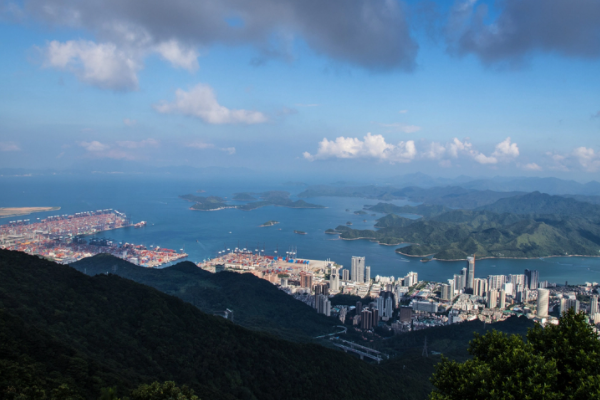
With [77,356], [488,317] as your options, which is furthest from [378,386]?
[488,317]

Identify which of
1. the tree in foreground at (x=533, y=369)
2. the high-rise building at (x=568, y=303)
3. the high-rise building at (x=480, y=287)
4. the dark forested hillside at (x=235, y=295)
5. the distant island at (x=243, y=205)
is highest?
the tree in foreground at (x=533, y=369)

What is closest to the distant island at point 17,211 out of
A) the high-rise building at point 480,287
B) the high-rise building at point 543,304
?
the high-rise building at point 480,287

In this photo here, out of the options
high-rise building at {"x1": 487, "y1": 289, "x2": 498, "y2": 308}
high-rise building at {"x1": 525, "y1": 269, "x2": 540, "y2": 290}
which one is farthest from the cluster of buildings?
high-rise building at {"x1": 525, "y1": 269, "x2": 540, "y2": 290}

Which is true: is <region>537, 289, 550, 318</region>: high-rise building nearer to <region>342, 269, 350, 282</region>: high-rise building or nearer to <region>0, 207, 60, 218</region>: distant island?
<region>342, 269, 350, 282</region>: high-rise building

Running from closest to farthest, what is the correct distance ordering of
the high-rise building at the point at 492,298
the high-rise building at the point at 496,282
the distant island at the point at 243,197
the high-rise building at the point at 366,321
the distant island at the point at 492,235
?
the high-rise building at the point at 366,321 → the high-rise building at the point at 492,298 → the high-rise building at the point at 496,282 → the distant island at the point at 492,235 → the distant island at the point at 243,197

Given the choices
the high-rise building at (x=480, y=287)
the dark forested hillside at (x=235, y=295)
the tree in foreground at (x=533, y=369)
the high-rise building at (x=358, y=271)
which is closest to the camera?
the tree in foreground at (x=533, y=369)

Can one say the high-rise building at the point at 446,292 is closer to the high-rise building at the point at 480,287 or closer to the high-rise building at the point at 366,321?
the high-rise building at the point at 480,287

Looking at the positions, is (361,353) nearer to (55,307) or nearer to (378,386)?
(378,386)
